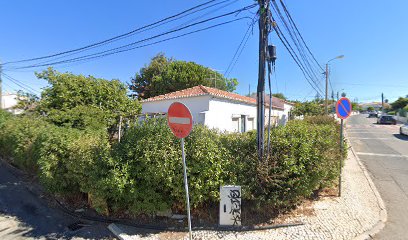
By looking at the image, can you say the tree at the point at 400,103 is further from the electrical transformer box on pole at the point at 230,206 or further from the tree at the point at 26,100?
the tree at the point at 26,100

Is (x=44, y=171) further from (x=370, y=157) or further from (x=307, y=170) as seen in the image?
(x=370, y=157)

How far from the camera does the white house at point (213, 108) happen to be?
42.6 feet

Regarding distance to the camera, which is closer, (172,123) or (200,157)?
(172,123)

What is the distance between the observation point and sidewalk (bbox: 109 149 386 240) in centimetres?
381

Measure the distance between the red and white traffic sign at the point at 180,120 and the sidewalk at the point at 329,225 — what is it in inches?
75.9

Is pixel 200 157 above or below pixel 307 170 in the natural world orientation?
above

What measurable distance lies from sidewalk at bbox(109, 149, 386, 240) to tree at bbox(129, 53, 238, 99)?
23.0m

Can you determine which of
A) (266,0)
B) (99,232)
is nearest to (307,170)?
(266,0)

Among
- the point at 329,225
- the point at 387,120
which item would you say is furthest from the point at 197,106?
the point at 387,120

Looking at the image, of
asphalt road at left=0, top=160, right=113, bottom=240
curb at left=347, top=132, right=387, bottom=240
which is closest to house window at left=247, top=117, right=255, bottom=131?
curb at left=347, top=132, right=387, bottom=240

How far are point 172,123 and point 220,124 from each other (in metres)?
10.1

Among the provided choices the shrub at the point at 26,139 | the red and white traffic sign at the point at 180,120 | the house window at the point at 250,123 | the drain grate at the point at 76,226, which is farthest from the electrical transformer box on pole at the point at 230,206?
the house window at the point at 250,123

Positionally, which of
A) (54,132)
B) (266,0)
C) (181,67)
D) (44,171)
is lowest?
(44,171)

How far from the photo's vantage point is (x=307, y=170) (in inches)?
171
